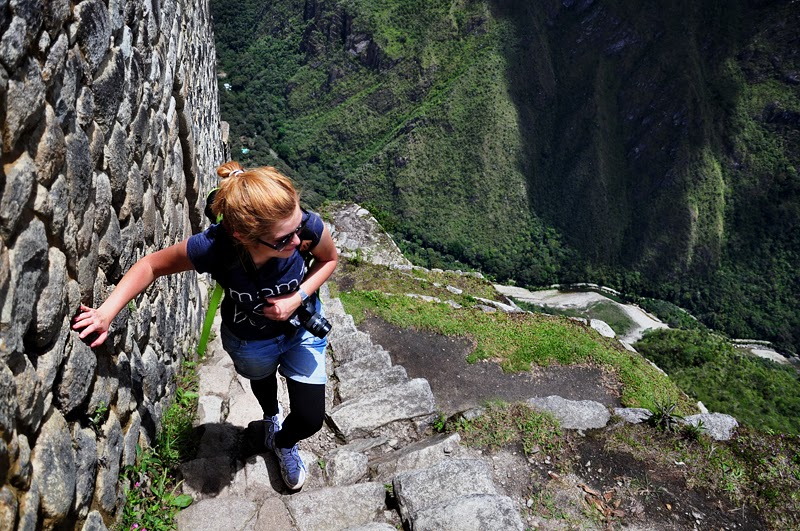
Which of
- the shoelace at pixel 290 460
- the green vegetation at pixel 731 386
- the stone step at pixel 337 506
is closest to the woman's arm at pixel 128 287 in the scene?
the shoelace at pixel 290 460

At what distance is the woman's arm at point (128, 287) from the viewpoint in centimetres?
226

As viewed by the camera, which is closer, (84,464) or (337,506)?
A: (84,464)

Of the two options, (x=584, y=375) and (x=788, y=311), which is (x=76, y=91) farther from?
(x=788, y=311)

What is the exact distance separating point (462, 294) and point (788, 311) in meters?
70.1

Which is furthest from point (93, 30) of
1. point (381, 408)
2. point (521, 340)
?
point (521, 340)

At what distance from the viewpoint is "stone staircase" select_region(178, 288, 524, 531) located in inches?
127

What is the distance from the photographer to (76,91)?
213cm

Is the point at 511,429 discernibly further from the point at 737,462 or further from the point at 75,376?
the point at 75,376

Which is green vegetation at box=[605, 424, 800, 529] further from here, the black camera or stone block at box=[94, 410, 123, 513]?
A: stone block at box=[94, 410, 123, 513]

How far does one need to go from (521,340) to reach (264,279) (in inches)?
208

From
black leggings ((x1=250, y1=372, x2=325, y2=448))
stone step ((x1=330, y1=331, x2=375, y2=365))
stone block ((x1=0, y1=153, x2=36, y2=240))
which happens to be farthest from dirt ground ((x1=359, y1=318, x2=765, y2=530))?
stone block ((x1=0, y1=153, x2=36, y2=240))

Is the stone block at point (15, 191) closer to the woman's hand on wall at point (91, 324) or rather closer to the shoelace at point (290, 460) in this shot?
the woman's hand on wall at point (91, 324)

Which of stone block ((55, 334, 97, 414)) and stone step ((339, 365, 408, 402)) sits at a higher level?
stone block ((55, 334, 97, 414))

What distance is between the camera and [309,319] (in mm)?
2988
